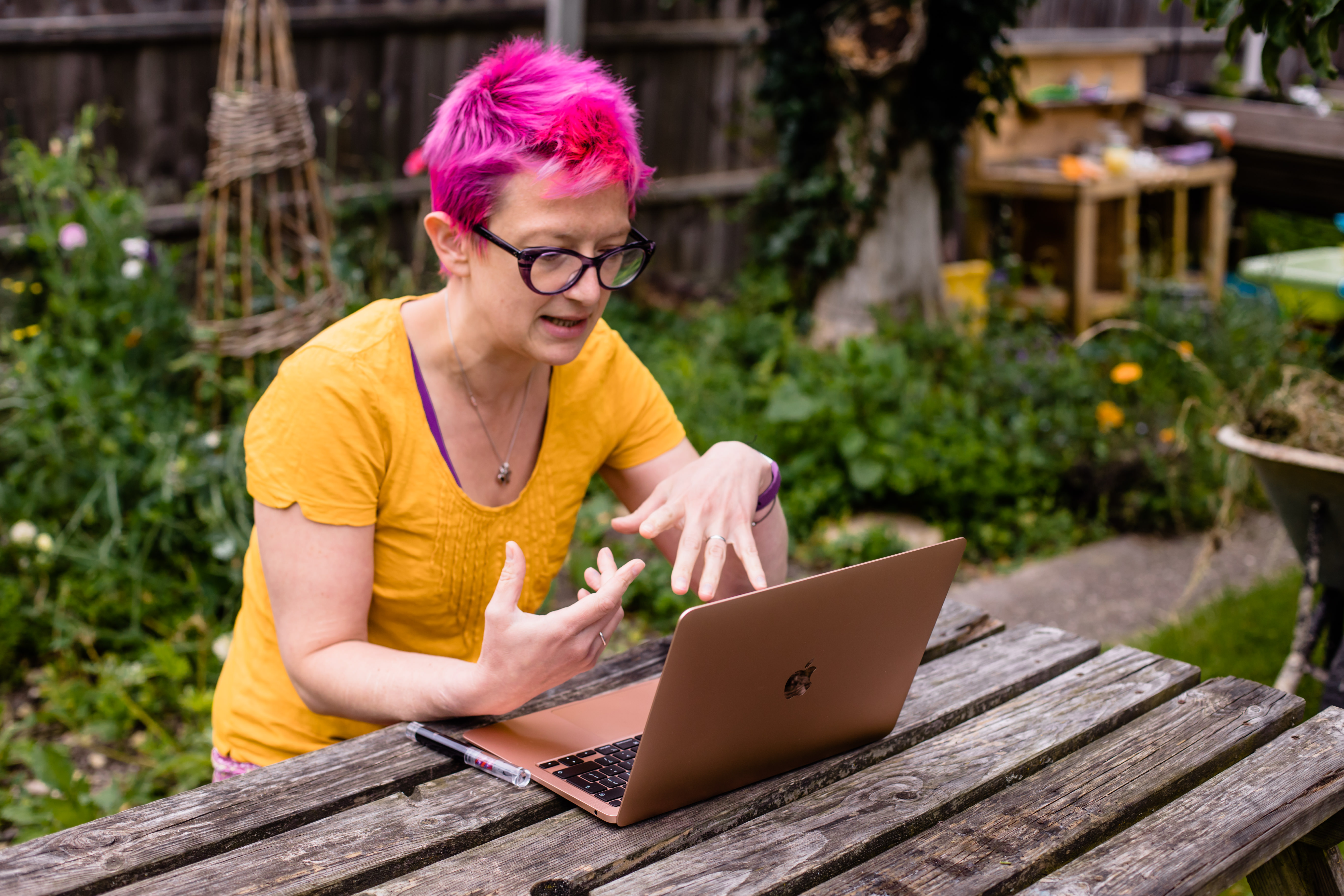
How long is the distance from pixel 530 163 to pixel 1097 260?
5.79 meters

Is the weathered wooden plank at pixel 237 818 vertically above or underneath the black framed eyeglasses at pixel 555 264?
underneath

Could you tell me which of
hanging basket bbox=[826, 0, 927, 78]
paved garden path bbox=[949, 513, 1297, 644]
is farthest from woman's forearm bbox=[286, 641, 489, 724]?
hanging basket bbox=[826, 0, 927, 78]

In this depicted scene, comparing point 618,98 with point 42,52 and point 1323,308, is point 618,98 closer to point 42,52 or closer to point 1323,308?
point 42,52

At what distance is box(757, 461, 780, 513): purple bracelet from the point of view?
1.69 meters

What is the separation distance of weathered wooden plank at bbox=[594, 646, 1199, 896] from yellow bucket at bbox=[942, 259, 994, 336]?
3.98m

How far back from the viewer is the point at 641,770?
1.19 metres

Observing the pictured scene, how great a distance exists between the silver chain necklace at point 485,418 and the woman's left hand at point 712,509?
0.30 m

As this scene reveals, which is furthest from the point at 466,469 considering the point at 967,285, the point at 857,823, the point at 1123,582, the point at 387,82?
the point at 967,285

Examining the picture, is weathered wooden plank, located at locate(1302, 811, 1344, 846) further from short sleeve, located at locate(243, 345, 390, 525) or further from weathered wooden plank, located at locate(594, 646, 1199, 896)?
short sleeve, located at locate(243, 345, 390, 525)

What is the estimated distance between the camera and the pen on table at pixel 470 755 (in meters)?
1.34

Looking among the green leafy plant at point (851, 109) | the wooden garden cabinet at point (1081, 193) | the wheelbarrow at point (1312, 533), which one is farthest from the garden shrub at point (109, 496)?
the wooden garden cabinet at point (1081, 193)

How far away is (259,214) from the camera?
12.3 feet

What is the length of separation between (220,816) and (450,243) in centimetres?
79

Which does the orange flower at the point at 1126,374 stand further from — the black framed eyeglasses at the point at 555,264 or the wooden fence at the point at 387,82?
the black framed eyeglasses at the point at 555,264
